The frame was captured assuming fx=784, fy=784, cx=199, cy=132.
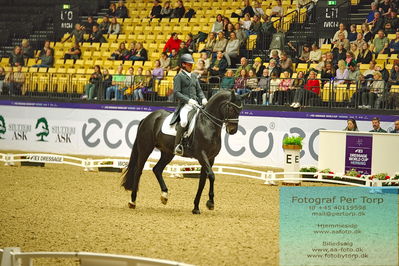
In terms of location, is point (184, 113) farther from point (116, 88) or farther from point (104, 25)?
point (104, 25)

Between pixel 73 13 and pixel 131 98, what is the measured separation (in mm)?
6718

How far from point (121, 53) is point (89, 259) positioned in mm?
22690

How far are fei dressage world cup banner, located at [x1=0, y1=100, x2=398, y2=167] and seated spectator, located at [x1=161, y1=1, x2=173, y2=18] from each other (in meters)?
5.90

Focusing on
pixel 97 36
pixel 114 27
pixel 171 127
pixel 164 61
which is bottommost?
pixel 171 127

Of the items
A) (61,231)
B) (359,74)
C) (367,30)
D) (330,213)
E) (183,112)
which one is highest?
(367,30)

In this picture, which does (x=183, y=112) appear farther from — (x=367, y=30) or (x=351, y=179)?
(x=367, y=30)

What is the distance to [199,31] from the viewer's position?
27.6 metres

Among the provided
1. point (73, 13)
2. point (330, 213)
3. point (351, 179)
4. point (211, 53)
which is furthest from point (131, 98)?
point (330, 213)

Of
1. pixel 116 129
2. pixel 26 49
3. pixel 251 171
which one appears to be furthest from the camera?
pixel 26 49

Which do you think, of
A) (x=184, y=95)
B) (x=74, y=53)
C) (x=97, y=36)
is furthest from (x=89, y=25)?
(x=184, y=95)

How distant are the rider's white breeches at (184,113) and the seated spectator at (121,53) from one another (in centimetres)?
1495

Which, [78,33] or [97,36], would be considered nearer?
[97,36]

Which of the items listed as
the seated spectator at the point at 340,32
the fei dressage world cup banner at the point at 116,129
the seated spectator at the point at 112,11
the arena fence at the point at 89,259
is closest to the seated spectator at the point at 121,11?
the seated spectator at the point at 112,11

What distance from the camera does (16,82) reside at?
2853 cm
